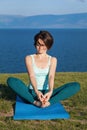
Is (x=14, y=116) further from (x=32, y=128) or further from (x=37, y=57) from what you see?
(x=37, y=57)

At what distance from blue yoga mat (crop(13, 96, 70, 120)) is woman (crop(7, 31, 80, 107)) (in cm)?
17

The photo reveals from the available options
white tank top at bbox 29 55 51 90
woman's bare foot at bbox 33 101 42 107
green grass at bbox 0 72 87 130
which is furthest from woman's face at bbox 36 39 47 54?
green grass at bbox 0 72 87 130

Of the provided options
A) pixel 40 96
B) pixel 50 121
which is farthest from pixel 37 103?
pixel 50 121

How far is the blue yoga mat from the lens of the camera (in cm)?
747

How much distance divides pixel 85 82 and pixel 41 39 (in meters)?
4.51

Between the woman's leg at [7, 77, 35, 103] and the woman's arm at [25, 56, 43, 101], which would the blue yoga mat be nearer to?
the woman's leg at [7, 77, 35, 103]

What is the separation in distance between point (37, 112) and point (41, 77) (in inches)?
41.5

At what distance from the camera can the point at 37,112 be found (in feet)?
25.4

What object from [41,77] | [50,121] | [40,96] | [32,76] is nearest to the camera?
[50,121]

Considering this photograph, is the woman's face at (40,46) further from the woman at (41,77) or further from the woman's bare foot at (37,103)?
the woman's bare foot at (37,103)

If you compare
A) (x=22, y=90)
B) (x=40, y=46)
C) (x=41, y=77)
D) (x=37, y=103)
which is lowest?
(x=37, y=103)

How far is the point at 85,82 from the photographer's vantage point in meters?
12.3

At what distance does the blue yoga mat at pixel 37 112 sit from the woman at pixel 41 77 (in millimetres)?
172

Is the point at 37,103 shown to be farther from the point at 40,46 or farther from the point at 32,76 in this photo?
the point at 40,46
